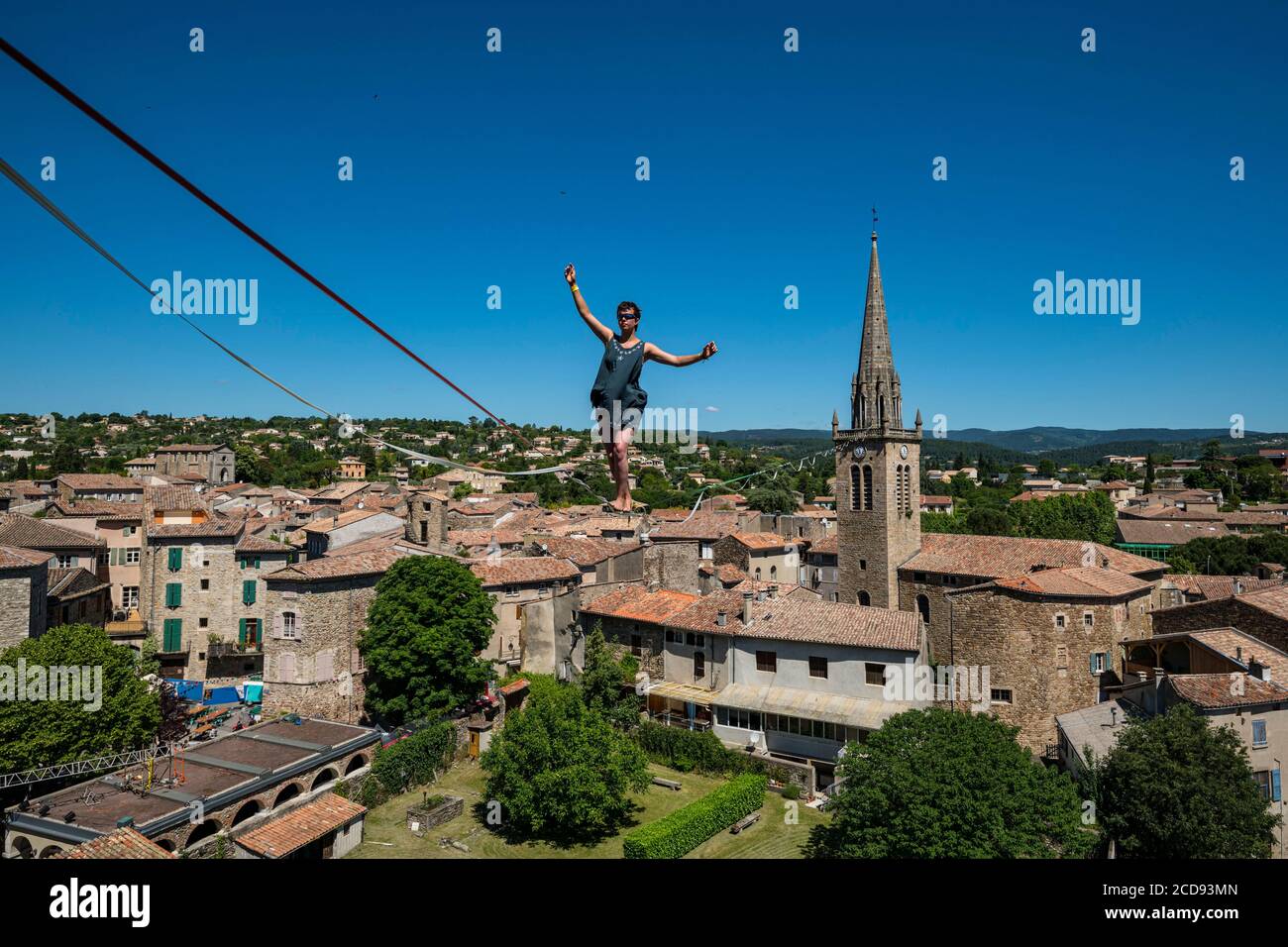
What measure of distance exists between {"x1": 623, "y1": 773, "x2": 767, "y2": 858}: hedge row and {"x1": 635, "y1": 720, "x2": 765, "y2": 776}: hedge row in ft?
5.00

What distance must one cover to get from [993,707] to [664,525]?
24.3 metres

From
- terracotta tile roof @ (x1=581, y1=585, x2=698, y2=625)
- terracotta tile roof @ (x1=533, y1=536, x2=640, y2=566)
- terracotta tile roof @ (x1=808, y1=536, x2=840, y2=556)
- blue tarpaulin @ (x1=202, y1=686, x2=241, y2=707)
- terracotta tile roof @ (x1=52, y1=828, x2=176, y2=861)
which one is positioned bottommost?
blue tarpaulin @ (x1=202, y1=686, x2=241, y2=707)

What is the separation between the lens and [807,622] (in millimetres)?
29797

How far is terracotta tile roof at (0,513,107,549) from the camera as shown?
3428cm

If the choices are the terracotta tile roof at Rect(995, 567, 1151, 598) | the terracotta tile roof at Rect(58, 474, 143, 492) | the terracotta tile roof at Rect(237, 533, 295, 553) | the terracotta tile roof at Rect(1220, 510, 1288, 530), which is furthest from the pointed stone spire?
the terracotta tile roof at Rect(1220, 510, 1288, 530)

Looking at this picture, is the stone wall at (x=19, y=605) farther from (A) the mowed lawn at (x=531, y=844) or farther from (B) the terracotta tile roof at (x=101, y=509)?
(B) the terracotta tile roof at (x=101, y=509)

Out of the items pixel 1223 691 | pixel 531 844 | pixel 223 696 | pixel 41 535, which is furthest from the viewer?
pixel 41 535

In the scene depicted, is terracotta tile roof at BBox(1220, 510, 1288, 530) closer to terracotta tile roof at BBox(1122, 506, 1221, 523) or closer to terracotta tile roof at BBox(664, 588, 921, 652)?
terracotta tile roof at BBox(1122, 506, 1221, 523)

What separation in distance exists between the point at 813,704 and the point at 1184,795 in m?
11.2

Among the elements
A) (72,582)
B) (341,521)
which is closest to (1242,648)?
(341,521)

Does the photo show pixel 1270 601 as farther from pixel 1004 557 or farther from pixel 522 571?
pixel 522 571

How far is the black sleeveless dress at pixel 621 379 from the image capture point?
182 inches
